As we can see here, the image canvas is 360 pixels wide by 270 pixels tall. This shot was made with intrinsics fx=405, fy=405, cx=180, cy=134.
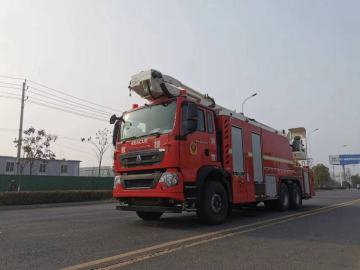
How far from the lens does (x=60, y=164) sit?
67.3 metres

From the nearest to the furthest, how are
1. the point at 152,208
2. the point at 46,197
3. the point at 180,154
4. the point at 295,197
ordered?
the point at 180,154 → the point at 152,208 → the point at 295,197 → the point at 46,197

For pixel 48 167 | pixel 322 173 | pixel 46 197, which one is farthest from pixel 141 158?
pixel 322 173

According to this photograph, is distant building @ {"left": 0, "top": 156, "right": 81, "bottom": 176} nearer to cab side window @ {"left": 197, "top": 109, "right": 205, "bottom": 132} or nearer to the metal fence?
the metal fence

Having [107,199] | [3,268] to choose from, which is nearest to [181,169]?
[3,268]

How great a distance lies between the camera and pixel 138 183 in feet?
31.4

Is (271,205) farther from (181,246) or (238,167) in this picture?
(181,246)

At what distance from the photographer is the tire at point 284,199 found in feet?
47.1

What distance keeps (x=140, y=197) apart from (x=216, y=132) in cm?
273

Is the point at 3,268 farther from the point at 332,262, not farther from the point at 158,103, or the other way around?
the point at 158,103

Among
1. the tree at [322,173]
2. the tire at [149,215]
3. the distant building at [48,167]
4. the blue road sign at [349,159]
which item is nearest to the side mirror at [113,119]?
the tire at [149,215]

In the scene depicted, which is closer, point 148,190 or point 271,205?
point 148,190

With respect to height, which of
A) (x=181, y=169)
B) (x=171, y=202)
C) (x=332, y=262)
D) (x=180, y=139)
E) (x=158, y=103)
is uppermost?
(x=158, y=103)

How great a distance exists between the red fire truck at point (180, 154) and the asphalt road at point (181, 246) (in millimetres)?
679

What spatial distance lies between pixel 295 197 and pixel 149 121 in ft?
26.7
